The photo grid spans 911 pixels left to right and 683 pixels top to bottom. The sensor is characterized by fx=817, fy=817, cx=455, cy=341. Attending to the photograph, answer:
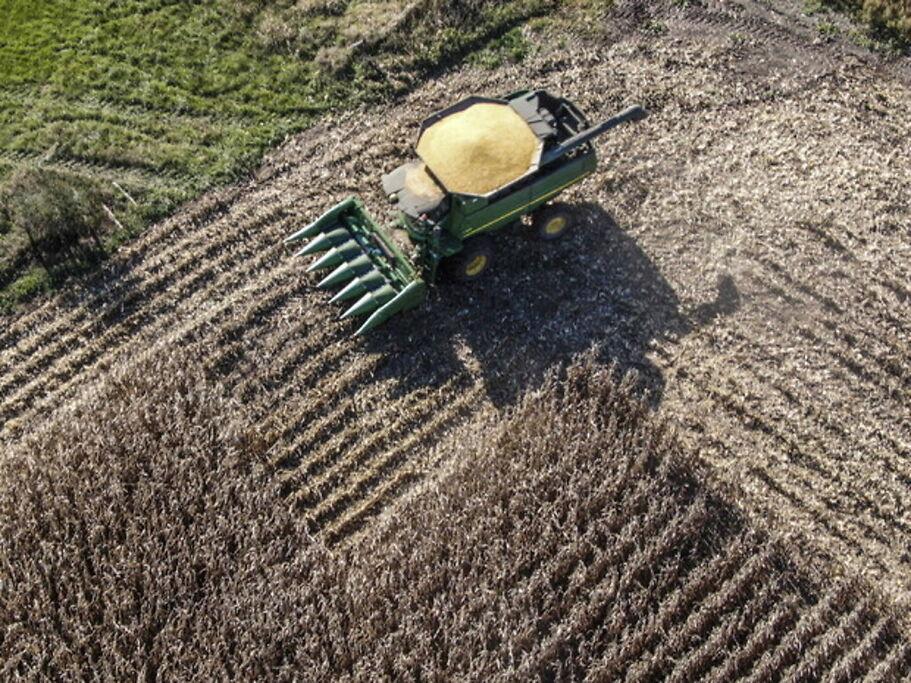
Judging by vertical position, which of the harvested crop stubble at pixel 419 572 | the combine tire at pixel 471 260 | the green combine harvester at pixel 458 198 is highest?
the green combine harvester at pixel 458 198

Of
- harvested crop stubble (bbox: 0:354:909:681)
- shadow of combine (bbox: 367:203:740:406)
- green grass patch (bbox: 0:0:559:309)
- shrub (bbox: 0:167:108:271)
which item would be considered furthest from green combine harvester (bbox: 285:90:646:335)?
shrub (bbox: 0:167:108:271)

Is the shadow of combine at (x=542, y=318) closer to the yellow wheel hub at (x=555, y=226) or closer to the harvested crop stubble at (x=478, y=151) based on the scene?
the yellow wheel hub at (x=555, y=226)

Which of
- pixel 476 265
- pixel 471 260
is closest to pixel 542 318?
pixel 476 265

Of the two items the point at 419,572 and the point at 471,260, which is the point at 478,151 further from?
the point at 419,572

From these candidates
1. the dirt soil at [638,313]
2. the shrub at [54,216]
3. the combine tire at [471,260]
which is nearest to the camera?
the dirt soil at [638,313]

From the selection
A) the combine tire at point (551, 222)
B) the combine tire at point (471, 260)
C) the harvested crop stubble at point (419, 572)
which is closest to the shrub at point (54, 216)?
the harvested crop stubble at point (419, 572)

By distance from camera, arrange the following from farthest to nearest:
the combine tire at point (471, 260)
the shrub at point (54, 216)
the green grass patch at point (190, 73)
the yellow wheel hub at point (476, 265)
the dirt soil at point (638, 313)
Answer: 1. the green grass patch at point (190, 73)
2. the shrub at point (54, 216)
3. the yellow wheel hub at point (476, 265)
4. the combine tire at point (471, 260)
5. the dirt soil at point (638, 313)

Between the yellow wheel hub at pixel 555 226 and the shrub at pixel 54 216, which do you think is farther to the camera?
the shrub at pixel 54 216

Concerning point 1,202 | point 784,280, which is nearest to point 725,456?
point 784,280
